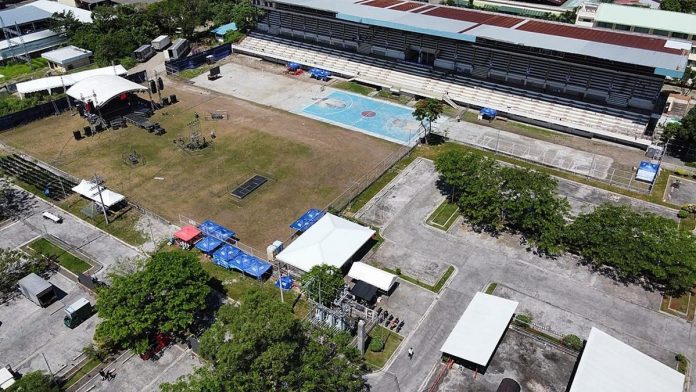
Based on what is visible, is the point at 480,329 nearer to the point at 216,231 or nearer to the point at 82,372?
the point at 216,231

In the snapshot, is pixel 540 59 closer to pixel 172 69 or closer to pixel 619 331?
pixel 619 331

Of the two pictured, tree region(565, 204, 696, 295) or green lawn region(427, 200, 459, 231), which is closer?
tree region(565, 204, 696, 295)

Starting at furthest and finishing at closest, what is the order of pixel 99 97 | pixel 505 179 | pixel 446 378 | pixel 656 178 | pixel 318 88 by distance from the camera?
pixel 318 88
pixel 99 97
pixel 656 178
pixel 505 179
pixel 446 378

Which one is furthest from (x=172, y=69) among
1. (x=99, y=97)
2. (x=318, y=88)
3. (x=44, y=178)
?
(x=44, y=178)

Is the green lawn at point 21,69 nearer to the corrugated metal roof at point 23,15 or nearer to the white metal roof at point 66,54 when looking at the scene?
the white metal roof at point 66,54

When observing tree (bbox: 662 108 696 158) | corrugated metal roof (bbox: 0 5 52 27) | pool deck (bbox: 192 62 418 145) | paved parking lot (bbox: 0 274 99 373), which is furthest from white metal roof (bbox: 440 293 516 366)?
corrugated metal roof (bbox: 0 5 52 27)

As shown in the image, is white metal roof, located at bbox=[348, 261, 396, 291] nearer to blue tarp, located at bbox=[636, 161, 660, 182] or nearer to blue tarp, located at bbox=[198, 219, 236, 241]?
blue tarp, located at bbox=[198, 219, 236, 241]
